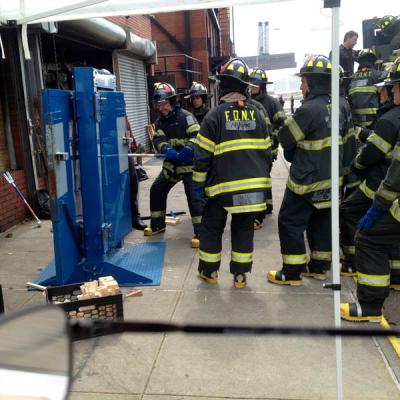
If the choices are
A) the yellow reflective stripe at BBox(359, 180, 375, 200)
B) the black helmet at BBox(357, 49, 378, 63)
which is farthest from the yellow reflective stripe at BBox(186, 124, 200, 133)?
the black helmet at BBox(357, 49, 378, 63)

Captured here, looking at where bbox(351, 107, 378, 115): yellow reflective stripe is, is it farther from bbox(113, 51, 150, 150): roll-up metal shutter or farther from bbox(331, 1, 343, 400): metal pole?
bbox(113, 51, 150, 150): roll-up metal shutter

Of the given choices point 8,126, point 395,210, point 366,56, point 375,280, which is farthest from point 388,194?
point 8,126

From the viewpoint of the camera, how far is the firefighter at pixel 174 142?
571 cm

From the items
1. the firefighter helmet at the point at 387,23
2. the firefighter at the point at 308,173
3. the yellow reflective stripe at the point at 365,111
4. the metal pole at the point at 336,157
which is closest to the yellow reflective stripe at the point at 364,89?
the yellow reflective stripe at the point at 365,111

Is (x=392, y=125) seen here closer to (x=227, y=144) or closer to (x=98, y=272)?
(x=227, y=144)

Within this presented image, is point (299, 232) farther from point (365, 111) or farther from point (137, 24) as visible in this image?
point (137, 24)

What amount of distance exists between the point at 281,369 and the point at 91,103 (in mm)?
2691

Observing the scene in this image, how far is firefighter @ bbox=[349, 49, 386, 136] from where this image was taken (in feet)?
22.6

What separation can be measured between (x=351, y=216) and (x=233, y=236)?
47.8 inches

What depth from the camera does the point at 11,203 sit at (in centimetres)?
661

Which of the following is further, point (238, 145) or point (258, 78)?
point (258, 78)

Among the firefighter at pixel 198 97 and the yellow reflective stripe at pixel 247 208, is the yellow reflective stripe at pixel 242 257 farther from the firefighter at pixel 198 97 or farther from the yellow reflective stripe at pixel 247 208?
the firefighter at pixel 198 97

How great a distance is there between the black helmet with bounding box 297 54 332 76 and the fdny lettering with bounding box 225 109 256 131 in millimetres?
637

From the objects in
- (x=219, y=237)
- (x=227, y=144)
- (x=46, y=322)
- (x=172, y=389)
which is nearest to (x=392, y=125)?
(x=227, y=144)
